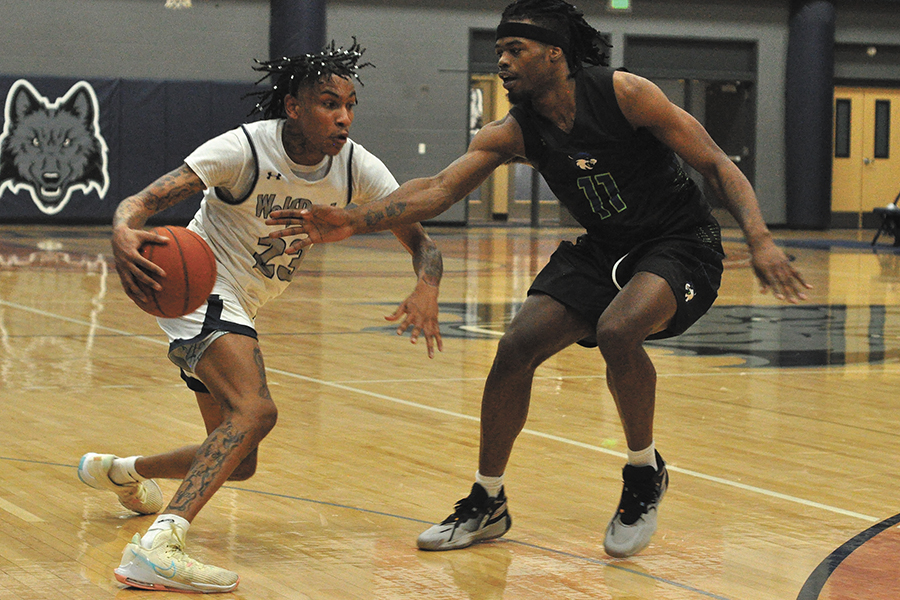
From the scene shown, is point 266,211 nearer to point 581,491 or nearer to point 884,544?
point 581,491

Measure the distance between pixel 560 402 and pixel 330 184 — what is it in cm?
278

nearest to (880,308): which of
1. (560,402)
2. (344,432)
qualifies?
(560,402)

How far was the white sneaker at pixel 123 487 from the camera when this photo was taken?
13.3 feet

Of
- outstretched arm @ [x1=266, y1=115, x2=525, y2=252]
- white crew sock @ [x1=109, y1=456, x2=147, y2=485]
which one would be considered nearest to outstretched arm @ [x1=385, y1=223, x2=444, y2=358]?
outstretched arm @ [x1=266, y1=115, x2=525, y2=252]

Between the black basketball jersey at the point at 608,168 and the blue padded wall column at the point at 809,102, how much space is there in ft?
68.0

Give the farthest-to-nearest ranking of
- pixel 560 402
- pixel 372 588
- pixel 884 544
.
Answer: pixel 560 402, pixel 884 544, pixel 372 588

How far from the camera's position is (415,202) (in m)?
3.84

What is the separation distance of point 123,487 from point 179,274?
0.88 metres

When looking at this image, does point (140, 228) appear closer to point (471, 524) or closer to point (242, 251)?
point (242, 251)

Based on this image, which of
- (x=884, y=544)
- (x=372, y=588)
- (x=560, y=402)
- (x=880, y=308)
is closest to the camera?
(x=372, y=588)

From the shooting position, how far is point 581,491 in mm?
4543

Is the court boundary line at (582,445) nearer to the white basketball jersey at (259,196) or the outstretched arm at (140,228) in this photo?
the white basketball jersey at (259,196)

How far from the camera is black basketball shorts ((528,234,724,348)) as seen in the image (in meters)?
3.81

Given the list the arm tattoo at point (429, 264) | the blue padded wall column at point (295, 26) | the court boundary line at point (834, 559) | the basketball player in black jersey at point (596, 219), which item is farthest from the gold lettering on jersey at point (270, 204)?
the blue padded wall column at point (295, 26)
